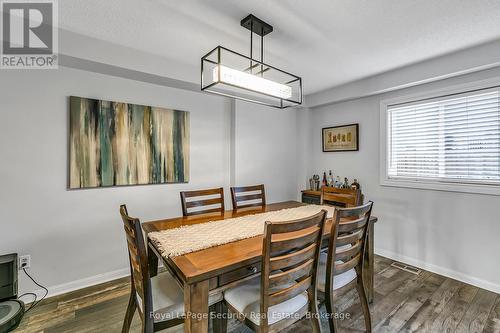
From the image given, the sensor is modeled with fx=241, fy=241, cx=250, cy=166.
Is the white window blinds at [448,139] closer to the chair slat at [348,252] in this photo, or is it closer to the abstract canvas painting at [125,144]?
the chair slat at [348,252]

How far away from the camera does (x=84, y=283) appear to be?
2.43 m

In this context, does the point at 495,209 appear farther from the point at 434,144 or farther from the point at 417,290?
the point at 417,290

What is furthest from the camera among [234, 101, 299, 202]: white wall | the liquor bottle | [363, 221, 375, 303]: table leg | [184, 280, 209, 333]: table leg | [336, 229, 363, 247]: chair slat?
the liquor bottle

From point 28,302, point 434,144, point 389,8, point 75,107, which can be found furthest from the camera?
point 434,144

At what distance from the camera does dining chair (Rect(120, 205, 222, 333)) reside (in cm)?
132

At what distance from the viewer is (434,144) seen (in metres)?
2.83

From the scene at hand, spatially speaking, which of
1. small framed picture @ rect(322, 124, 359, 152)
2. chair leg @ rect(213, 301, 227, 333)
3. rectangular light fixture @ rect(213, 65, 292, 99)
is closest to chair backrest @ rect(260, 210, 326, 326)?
chair leg @ rect(213, 301, 227, 333)

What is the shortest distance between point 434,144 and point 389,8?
6.05 ft

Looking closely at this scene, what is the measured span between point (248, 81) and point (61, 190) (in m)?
2.08

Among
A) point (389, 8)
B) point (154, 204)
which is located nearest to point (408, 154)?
point (389, 8)

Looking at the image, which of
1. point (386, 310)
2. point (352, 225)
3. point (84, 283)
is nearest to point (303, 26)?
point (352, 225)

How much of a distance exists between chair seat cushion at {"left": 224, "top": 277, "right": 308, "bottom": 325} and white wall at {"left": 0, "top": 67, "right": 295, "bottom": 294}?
1.75 meters

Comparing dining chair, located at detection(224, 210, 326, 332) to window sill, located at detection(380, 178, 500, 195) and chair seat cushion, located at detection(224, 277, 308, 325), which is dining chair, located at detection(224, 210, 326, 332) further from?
window sill, located at detection(380, 178, 500, 195)

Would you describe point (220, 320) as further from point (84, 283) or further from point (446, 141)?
point (446, 141)
